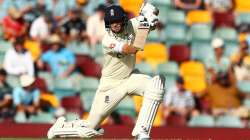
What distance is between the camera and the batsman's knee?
23.3 feet

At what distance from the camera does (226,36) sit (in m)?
13.4

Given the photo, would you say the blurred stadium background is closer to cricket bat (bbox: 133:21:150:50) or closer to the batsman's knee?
the batsman's knee

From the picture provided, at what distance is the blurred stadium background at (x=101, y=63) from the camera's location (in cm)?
1106

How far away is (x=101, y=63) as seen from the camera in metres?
12.1

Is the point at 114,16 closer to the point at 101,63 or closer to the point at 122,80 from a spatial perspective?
the point at 122,80

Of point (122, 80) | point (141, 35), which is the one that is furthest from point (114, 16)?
point (122, 80)

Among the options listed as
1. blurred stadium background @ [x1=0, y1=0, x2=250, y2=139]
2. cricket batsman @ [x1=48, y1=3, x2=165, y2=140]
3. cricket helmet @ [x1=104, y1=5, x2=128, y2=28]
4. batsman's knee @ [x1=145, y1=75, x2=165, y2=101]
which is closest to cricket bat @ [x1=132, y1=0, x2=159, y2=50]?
cricket batsman @ [x1=48, y1=3, x2=165, y2=140]

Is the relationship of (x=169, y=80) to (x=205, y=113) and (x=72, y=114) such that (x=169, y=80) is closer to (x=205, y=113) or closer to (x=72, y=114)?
(x=205, y=113)

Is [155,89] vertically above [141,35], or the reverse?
[141,35]

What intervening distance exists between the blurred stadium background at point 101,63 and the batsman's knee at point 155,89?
3143 millimetres

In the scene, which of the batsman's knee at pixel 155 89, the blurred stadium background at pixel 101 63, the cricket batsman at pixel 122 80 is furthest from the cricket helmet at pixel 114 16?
the blurred stadium background at pixel 101 63

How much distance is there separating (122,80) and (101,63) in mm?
4636

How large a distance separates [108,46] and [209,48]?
20.0ft

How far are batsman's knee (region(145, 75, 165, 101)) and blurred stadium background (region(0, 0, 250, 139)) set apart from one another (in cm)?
314
